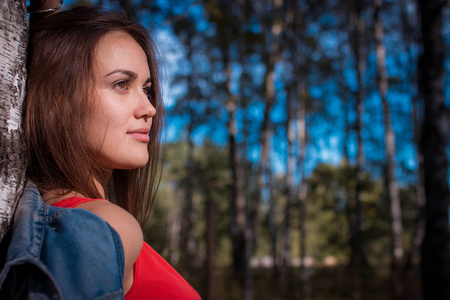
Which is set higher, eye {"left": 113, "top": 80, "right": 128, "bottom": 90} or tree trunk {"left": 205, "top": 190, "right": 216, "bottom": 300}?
eye {"left": 113, "top": 80, "right": 128, "bottom": 90}

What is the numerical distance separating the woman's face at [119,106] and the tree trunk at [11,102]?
0.61 ft

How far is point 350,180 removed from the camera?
1257 cm

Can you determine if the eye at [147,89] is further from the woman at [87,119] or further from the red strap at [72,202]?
the red strap at [72,202]

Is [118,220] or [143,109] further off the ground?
[143,109]

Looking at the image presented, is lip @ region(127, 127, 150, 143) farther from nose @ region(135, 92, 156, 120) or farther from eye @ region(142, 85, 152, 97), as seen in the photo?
eye @ region(142, 85, 152, 97)

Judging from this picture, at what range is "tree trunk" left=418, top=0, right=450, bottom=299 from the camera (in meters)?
4.68

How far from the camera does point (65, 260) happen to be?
72 cm

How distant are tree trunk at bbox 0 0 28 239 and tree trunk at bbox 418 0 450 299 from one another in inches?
199

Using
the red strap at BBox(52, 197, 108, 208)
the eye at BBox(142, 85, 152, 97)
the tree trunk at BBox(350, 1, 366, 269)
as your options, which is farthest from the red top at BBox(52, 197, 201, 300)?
the tree trunk at BBox(350, 1, 366, 269)

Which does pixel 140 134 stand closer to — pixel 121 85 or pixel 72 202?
pixel 121 85

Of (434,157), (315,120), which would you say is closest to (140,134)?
(434,157)

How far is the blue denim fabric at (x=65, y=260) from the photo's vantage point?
697 millimetres

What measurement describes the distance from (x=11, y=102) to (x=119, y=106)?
0.27 m

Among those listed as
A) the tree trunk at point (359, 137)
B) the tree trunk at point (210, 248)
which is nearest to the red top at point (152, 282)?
the tree trunk at point (210, 248)
